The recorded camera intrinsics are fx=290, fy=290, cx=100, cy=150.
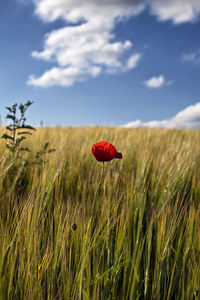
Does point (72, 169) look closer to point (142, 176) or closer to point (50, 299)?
point (142, 176)

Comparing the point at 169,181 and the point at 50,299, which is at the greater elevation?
the point at 169,181

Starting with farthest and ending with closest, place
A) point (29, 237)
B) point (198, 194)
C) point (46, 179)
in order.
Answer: point (198, 194) → point (46, 179) → point (29, 237)

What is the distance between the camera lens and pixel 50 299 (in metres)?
0.79

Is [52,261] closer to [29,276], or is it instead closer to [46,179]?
[29,276]

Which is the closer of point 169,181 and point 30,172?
point 169,181

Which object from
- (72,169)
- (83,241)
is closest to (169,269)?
(83,241)

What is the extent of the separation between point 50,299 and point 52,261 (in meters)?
0.11

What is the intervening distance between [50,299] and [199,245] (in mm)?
505

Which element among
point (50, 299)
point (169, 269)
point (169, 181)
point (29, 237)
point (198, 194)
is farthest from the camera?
point (198, 194)

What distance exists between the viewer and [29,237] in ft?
2.95

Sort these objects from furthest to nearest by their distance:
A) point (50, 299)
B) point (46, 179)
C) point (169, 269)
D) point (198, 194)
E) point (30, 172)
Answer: point (30, 172)
point (198, 194)
point (46, 179)
point (169, 269)
point (50, 299)

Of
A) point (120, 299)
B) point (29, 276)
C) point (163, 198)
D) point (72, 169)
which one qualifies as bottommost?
point (120, 299)

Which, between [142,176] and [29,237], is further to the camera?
[142,176]

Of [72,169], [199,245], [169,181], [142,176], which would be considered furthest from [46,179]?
[199,245]
